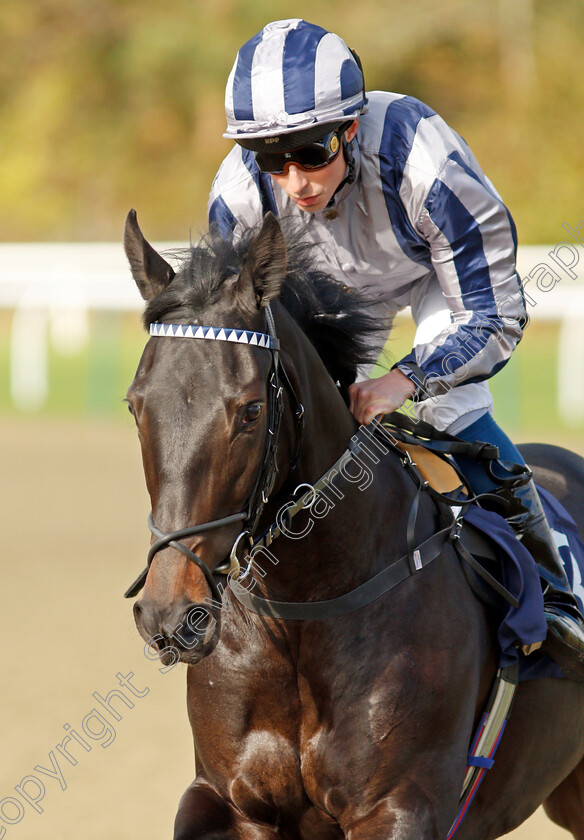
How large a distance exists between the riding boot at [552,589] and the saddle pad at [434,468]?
232 mm

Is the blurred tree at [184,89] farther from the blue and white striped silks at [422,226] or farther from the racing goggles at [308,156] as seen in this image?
the racing goggles at [308,156]

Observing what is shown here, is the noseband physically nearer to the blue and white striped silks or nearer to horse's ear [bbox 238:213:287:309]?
horse's ear [bbox 238:213:287:309]

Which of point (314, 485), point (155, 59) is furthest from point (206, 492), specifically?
point (155, 59)

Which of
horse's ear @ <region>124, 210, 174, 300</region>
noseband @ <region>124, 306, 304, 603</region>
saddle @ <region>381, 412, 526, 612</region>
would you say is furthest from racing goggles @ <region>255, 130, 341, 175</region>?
saddle @ <region>381, 412, 526, 612</region>

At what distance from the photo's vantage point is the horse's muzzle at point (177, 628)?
2.25 meters

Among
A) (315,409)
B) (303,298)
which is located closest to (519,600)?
(315,409)

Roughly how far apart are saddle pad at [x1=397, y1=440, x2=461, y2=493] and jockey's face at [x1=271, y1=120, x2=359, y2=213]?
0.71m

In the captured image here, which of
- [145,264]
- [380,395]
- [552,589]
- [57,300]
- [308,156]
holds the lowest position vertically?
[57,300]

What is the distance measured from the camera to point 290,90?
2.89 m

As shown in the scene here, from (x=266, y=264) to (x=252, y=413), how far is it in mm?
363

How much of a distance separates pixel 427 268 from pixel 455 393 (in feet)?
1.25

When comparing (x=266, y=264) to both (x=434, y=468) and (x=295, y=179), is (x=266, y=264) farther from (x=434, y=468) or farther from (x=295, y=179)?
(x=434, y=468)

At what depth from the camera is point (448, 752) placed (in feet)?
9.12

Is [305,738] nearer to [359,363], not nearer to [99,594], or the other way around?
[359,363]
